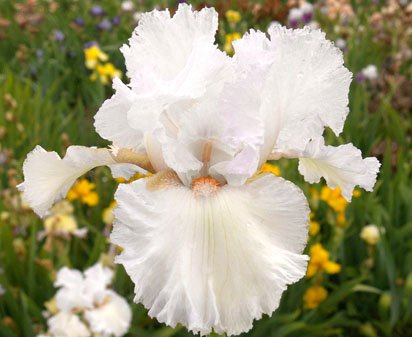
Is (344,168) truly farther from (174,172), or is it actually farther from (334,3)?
(334,3)

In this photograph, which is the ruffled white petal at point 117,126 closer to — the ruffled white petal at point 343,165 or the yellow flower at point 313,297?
the ruffled white petal at point 343,165

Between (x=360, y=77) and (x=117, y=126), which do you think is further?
(x=360, y=77)

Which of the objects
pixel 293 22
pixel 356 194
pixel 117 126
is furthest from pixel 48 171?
pixel 293 22

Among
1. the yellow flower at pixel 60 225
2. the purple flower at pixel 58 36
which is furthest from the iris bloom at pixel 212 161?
the purple flower at pixel 58 36

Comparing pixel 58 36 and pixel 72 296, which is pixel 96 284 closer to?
pixel 72 296

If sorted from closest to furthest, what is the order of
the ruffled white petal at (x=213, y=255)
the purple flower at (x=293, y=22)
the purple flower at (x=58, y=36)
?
the ruffled white petal at (x=213, y=255)
the purple flower at (x=58, y=36)
the purple flower at (x=293, y=22)

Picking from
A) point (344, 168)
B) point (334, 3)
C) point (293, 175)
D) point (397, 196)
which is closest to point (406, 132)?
point (397, 196)
